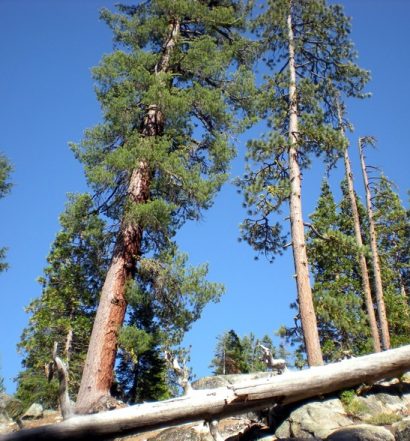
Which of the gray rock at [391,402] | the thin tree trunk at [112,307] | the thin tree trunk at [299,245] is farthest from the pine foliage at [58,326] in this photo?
the gray rock at [391,402]

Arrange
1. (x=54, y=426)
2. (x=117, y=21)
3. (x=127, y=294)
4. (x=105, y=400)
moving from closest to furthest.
A: 1. (x=54, y=426)
2. (x=105, y=400)
3. (x=127, y=294)
4. (x=117, y=21)

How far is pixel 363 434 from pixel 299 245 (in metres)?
6.87

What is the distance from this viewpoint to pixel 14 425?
47.8ft

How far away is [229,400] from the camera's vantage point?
6.48m

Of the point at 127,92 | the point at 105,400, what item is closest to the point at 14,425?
the point at 105,400

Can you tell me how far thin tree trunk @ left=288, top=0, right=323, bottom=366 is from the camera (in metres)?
11.1

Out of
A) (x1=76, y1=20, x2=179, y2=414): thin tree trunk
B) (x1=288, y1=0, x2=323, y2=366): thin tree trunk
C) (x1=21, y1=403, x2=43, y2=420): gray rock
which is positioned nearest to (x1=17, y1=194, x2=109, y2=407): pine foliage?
(x1=21, y1=403, x2=43, y2=420): gray rock

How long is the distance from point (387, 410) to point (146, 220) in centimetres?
664

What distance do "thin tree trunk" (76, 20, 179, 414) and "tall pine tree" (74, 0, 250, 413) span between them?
0.02m

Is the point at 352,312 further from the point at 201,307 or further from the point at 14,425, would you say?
the point at 14,425

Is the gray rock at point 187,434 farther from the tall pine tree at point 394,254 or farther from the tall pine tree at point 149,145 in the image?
the tall pine tree at point 394,254

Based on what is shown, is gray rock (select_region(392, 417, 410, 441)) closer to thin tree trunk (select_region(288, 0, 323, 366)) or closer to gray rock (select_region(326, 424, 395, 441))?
gray rock (select_region(326, 424, 395, 441))

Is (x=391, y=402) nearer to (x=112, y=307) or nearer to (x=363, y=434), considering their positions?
(x=363, y=434)

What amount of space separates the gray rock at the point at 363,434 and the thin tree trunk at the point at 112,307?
202 inches
